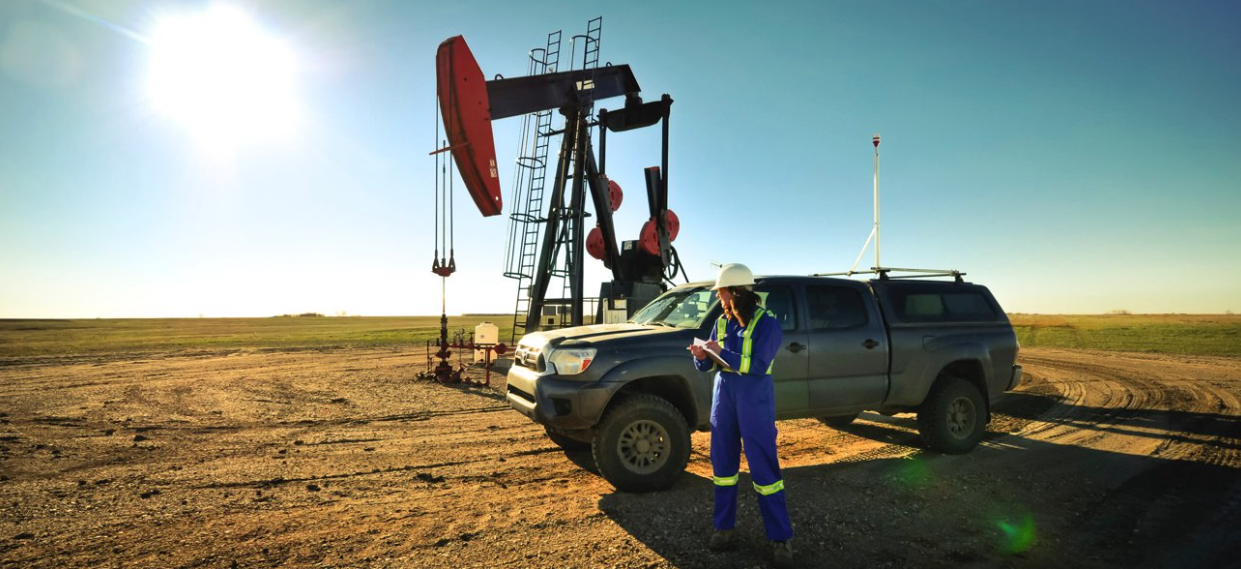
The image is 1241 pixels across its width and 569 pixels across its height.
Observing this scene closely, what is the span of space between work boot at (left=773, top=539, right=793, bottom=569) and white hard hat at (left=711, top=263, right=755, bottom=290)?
165 cm

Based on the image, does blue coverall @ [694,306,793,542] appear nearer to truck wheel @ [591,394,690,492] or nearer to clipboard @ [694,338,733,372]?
clipboard @ [694,338,733,372]

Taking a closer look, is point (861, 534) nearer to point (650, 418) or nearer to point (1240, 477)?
point (650, 418)

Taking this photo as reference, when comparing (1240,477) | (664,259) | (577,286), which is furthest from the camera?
(664,259)

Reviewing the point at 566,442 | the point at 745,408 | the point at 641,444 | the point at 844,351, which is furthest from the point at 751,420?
the point at 566,442

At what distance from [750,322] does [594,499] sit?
85.9 inches

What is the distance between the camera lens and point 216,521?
4223mm

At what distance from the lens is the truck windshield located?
560cm

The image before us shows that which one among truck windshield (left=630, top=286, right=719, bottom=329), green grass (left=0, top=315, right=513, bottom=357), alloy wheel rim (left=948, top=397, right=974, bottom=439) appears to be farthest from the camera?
green grass (left=0, top=315, right=513, bottom=357)

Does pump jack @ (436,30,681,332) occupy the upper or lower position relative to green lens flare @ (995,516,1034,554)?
upper

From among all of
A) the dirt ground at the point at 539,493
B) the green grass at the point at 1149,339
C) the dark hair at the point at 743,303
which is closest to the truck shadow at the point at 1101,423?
the dirt ground at the point at 539,493

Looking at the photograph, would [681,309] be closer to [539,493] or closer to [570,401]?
[570,401]

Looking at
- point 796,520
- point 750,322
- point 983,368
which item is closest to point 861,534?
point 796,520

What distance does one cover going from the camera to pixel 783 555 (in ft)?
11.4

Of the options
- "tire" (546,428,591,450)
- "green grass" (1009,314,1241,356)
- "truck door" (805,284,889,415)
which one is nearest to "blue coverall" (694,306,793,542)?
"truck door" (805,284,889,415)
